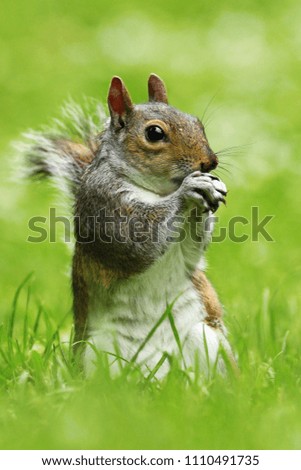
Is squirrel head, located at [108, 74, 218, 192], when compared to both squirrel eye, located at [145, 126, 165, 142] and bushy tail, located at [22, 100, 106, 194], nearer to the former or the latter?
squirrel eye, located at [145, 126, 165, 142]

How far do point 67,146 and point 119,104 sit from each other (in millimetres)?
494

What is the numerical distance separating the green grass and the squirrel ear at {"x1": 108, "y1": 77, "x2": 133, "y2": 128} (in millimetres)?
466

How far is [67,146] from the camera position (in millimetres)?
4547

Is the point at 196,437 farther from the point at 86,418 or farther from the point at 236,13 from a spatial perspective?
the point at 236,13

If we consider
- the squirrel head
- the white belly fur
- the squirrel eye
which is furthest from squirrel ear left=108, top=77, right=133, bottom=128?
the white belly fur

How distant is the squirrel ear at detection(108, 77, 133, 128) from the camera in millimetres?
4113

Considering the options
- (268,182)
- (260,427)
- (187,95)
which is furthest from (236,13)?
(260,427)

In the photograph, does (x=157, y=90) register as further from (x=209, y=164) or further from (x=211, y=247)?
(x=211, y=247)

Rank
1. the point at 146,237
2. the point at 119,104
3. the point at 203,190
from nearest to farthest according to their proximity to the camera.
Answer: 1. the point at 203,190
2. the point at 146,237
3. the point at 119,104

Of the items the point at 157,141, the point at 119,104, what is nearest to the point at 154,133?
the point at 157,141

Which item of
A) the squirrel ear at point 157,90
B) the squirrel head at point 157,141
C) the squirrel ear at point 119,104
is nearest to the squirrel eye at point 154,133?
the squirrel head at point 157,141

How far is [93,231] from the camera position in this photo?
13.3ft

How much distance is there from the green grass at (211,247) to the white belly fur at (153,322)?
17cm

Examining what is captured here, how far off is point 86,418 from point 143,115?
4.07 feet
